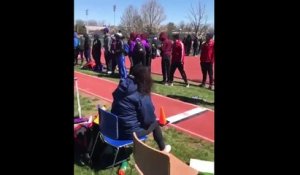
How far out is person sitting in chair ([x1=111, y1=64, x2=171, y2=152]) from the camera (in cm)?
387

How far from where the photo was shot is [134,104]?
388 cm

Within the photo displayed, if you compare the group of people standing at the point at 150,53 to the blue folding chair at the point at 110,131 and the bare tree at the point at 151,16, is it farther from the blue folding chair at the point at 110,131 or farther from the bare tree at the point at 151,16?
the bare tree at the point at 151,16

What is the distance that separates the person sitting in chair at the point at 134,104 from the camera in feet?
12.7

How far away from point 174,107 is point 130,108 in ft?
11.0

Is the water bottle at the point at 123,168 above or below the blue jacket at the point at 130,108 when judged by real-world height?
below

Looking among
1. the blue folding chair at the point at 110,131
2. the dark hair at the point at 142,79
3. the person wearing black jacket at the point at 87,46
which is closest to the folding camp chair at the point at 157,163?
the blue folding chair at the point at 110,131

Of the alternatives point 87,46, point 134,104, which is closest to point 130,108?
point 134,104

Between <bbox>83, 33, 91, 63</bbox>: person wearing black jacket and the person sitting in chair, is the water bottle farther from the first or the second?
<bbox>83, 33, 91, 63</bbox>: person wearing black jacket

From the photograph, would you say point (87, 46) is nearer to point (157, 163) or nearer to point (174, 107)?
point (174, 107)
